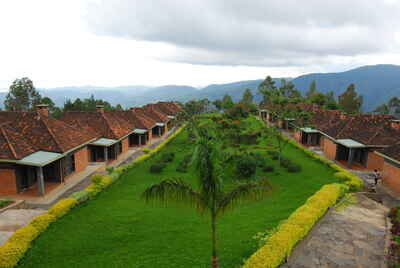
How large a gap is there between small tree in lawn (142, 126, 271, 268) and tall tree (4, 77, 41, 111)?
188 feet

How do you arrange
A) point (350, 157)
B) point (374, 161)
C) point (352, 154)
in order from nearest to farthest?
1. point (374, 161)
2. point (352, 154)
3. point (350, 157)

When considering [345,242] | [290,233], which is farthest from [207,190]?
[345,242]

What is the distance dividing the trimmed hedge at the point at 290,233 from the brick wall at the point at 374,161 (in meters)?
12.1

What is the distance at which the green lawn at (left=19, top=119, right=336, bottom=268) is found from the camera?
942cm

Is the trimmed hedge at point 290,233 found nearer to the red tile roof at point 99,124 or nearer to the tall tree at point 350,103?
the red tile roof at point 99,124

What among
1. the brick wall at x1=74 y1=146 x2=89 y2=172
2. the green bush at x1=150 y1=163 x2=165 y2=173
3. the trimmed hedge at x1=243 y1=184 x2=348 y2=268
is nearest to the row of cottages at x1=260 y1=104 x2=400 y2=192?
the trimmed hedge at x1=243 y1=184 x2=348 y2=268

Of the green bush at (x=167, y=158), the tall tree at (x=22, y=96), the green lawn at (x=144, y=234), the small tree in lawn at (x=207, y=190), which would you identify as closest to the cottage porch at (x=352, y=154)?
the green lawn at (x=144, y=234)

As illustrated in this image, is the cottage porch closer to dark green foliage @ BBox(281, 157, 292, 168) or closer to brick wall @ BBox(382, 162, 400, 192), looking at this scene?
brick wall @ BBox(382, 162, 400, 192)

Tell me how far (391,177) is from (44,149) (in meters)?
24.7

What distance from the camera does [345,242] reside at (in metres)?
10.1

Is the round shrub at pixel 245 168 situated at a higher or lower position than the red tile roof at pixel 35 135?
lower

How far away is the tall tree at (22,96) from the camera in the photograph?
53156mm

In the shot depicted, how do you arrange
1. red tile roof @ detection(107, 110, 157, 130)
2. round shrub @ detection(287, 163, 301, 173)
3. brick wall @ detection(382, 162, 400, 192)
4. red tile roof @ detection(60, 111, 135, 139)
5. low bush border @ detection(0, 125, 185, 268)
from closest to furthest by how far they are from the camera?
1. low bush border @ detection(0, 125, 185, 268)
2. brick wall @ detection(382, 162, 400, 192)
3. round shrub @ detection(287, 163, 301, 173)
4. red tile roof @ detection(60, 111, 135, 139)
5. red tile roof @ detection(107, 110, 157, 130)

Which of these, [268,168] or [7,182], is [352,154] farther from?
[7,182]
